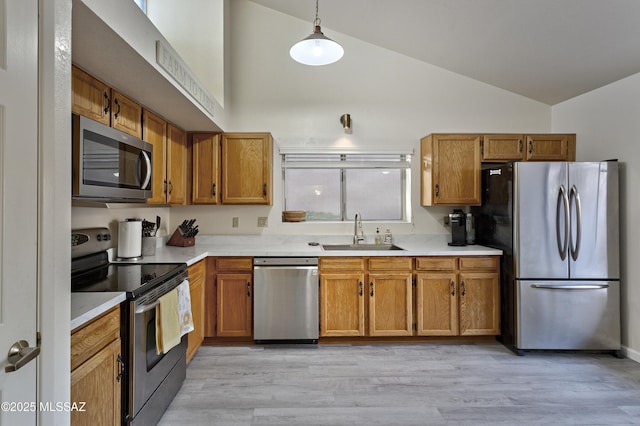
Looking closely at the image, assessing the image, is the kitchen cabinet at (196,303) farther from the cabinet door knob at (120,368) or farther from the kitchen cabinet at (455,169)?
the kitchen cabinet at (455,169)

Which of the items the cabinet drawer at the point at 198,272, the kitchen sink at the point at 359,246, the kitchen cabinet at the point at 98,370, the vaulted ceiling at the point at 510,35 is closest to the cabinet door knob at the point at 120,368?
the kitchen cabinet at the point at 98,370

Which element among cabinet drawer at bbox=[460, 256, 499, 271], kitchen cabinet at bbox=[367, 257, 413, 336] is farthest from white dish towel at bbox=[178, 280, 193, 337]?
cabinet drawer at bbox=[460, 256, 499, 271]

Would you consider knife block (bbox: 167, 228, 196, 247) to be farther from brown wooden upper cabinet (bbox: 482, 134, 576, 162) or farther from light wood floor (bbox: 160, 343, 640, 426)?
brown wooden upper cabinet (bbox: 482, 134, 576, 162)

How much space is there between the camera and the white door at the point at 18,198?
0.87 meters

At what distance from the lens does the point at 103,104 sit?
1.93 m

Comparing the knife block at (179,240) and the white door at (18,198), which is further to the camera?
the knife block at (179,240)

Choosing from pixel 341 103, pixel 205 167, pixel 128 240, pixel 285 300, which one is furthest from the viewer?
pixel 341 103

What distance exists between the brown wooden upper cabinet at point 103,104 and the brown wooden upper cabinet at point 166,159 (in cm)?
16

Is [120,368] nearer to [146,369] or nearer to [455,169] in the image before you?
[146,369]

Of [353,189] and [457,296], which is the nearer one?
[457,296]

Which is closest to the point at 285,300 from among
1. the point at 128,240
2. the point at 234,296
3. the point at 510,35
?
the point at 234,296

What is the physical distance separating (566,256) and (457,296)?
38.0 inches

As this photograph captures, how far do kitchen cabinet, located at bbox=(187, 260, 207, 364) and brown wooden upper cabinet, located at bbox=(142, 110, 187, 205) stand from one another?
656 mm

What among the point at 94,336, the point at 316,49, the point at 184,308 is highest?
the point at 316,49
